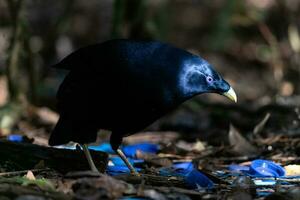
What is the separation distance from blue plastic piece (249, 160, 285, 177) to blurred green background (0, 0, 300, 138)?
6.35 ft

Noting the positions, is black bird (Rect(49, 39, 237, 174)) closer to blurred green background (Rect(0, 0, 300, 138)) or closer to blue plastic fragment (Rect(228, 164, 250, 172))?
blue plastic fragment (Rect(228, 164, 250, 172))

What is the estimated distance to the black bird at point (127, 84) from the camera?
146 inches

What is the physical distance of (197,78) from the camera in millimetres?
3885

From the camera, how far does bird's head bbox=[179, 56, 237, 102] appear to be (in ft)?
12.6

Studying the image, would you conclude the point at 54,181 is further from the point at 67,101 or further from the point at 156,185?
the point at 67,101

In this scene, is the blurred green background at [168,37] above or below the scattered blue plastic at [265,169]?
above

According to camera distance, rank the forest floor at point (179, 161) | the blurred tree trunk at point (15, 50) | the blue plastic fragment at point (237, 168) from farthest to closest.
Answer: the blurred tree trunk at point (15, 50)
the blue plastic fragment at point (237, 168)
the forest floor at point (179, 161)

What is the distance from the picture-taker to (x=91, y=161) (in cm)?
388

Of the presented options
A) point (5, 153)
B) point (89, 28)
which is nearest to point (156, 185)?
point (5, 153)

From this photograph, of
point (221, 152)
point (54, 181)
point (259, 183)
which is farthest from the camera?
point (221, 152)

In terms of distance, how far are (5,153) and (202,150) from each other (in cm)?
147

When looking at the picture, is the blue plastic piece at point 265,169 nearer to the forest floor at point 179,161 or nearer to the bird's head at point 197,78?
the forest floor at point 179,161

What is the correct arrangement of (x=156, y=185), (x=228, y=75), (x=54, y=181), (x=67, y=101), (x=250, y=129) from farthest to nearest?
1. (x=228, y=75)
2. (x=250, y=129)
3. (x=67, y=101)
4. (x=156, y=185)
5. (x=54, y=181)

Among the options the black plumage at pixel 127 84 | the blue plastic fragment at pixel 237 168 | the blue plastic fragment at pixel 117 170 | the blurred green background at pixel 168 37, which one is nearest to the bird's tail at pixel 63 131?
the black plumage at pixel 127 84
